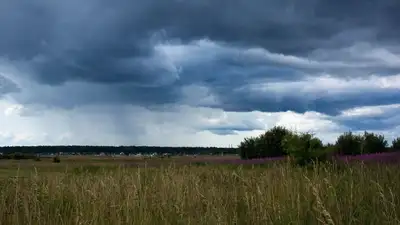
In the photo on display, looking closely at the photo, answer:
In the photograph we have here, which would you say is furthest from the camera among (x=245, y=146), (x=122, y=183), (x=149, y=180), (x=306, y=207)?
(x=245, y=146)

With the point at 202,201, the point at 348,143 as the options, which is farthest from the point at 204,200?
the point at 348,143

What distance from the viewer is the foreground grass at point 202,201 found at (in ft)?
22.0

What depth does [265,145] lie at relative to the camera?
56.3 meters

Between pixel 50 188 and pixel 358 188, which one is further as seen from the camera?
pixel 50 188

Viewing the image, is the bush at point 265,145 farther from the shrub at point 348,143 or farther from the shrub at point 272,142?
the shrub at point 348,143

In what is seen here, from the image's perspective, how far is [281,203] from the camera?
771 cm

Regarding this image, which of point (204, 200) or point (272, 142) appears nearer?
point (204, 200)

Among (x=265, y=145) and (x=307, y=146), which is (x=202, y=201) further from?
(x=265, y=145)

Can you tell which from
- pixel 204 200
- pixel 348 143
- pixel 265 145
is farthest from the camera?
pixel 265 145

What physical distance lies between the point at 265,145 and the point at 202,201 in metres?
49.4

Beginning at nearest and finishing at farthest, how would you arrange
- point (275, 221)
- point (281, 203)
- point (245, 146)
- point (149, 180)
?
point (275, 221)
point (281, 203)
point (149, 180)
point (245, 146)

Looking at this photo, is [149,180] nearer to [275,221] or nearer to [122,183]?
Answer: [122,183]

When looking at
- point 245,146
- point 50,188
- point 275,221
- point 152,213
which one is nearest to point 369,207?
point 275,221

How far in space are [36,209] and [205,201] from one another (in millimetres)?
2679
